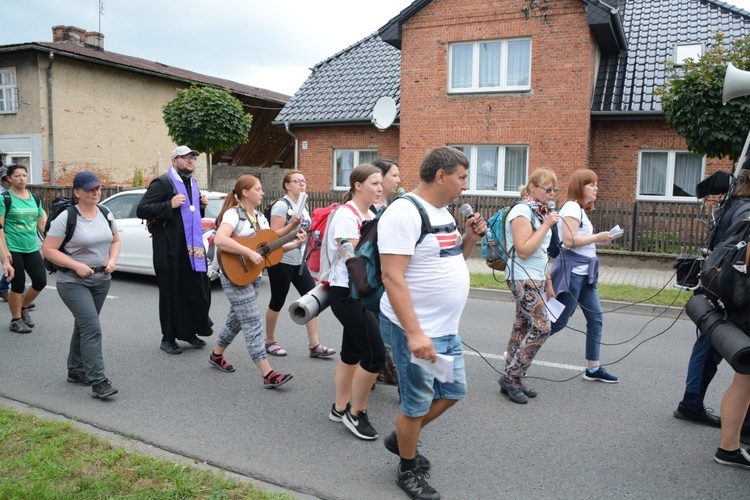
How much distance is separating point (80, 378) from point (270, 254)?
1916 mm

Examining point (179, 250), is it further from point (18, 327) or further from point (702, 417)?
point (702, 417)

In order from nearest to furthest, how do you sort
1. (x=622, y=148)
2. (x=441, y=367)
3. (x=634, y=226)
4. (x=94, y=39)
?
(x=441, y=367) → (x=634, y=226) → (x=622, y=148) → (x=94, y=39)

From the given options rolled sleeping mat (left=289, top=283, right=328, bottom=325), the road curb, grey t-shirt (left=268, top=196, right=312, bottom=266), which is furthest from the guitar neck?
the road curb

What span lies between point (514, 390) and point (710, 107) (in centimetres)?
922

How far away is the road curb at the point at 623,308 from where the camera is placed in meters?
9.10

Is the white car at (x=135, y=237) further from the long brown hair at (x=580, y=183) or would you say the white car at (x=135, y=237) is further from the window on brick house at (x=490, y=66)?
the window on brick house at (x=490, y=66)

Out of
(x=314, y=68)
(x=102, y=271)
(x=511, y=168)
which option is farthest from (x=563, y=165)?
(x=102, y=271)

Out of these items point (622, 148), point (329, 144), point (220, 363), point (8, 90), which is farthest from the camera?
point (8, 90)

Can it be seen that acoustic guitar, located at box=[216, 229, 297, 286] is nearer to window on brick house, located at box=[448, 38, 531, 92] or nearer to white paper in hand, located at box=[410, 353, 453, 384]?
white paper in hand, located at box=[410, 353, 453, 384]

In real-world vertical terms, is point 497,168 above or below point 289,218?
above

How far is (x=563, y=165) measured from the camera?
16297 millimetres

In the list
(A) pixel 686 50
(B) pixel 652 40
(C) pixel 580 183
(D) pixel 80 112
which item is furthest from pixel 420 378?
(D) pixel 80 112

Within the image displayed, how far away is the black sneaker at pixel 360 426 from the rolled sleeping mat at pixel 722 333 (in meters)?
2.23

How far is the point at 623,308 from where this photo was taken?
938cm
